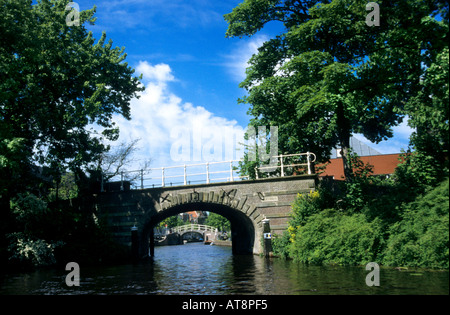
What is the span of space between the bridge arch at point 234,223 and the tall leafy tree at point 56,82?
5718mm

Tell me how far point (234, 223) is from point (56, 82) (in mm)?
16460

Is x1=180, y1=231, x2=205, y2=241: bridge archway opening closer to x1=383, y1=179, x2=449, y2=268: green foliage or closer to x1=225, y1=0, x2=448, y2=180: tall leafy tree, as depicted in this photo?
x1=225, y1=0, x2=448, y2=180: tall leafy tree

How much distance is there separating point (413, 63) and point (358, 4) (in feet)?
12.7

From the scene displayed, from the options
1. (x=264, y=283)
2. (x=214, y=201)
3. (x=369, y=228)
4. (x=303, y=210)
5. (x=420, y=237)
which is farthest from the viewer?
(x=214, y=201)

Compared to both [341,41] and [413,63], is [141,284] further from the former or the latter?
[341,41]

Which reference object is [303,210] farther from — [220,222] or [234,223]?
[220,222]

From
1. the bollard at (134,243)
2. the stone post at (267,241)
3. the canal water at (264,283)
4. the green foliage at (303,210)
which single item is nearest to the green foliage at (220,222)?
the bollard at (134,243)

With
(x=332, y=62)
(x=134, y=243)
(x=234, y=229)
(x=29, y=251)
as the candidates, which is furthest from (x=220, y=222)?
(x=332, y=62)

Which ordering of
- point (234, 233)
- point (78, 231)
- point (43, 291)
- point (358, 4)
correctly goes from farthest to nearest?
point (234, 233)
point (78, 231)
point (358, 4)
point (43, 291)

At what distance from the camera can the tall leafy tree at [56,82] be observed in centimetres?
1800

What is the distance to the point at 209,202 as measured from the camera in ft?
70.9

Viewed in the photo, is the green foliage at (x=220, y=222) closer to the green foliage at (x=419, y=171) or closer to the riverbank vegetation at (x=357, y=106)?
the riverbank vegetation at (x=357, y=106)

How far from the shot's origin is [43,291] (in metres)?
11.2

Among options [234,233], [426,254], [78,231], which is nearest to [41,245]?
[78,231]
